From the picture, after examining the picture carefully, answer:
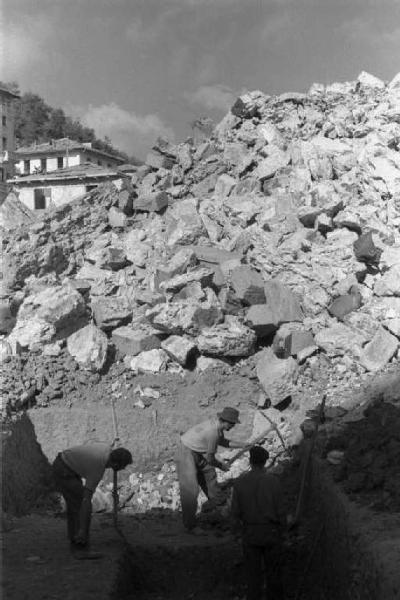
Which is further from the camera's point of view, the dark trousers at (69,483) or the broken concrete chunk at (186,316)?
the broken concrete chunk at (186,316)

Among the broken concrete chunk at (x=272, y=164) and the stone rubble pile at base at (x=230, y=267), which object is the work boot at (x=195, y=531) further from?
the broken concrete chunk at (x=272, y=164)

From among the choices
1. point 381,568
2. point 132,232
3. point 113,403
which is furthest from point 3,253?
point 381,568

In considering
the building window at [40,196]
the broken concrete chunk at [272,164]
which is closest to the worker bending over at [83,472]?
the broken concrete chunk at [272,164]

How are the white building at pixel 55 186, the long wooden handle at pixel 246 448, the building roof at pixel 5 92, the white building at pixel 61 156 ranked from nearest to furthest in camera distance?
1. the long wooden handle at pixel 246 448
2. the white building at pixel 55 186
3. the white building at pixel 61 156
4. the building roof at pixel 5 92

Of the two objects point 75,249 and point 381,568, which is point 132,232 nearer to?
point 75,249

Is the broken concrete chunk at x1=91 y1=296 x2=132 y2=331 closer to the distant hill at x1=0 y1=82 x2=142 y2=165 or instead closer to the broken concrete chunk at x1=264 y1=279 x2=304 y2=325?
the broken concrete chunk at x1=264 y1=279 x2=304 y2=325

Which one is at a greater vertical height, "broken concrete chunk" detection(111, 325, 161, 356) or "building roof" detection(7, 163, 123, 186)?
"building roof" detection(7, 163, 123, 186)

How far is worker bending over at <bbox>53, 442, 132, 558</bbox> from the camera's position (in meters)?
5.25

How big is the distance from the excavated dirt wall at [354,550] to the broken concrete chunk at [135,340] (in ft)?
12.0

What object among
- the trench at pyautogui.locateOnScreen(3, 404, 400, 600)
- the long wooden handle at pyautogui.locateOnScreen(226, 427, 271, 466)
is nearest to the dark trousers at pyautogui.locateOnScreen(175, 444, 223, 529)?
the trench at pyautogui.locateOnScreen(3, 404, 400, 600)

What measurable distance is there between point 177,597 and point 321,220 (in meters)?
6.33

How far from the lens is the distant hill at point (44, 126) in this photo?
5988cm

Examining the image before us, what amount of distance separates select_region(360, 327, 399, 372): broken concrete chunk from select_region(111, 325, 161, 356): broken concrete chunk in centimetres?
286

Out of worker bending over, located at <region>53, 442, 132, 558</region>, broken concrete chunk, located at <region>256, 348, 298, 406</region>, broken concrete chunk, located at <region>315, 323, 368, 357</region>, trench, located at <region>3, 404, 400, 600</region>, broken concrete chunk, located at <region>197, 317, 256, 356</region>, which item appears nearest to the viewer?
trench, located at <region>3, 404, 400, 600</region>
